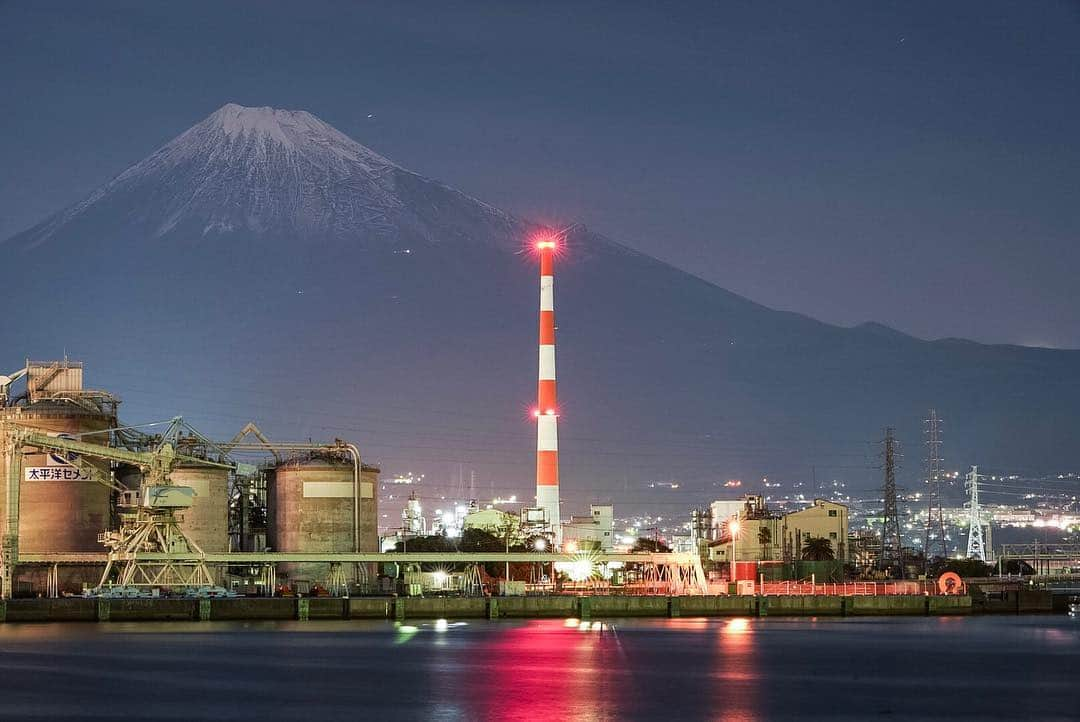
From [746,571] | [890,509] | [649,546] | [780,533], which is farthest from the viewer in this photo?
[649,546]

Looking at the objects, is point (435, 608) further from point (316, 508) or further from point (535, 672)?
point (535, 672)

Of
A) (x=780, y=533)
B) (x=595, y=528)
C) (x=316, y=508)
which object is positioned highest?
(x=316, y=508)

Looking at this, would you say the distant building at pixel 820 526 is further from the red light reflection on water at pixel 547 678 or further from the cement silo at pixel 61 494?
the cement silo at pixel 61 494

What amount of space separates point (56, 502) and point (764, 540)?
43123 millimetres

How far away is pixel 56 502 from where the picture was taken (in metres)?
86.4

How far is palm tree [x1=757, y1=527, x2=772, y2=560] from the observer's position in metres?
107

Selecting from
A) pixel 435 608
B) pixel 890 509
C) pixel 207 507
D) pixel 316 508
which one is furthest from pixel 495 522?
pixel 435 608

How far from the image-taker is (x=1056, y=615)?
94750 mm

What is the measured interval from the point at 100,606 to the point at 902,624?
36.6 m

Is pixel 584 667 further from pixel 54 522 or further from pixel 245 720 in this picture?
pixel 54 522

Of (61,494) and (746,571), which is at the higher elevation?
(61,494)

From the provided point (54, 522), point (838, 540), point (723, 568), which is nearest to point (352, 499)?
point (54, 522)

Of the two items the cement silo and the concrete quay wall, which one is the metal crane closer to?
the cement silo

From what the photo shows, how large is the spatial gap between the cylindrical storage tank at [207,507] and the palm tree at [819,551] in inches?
1367
